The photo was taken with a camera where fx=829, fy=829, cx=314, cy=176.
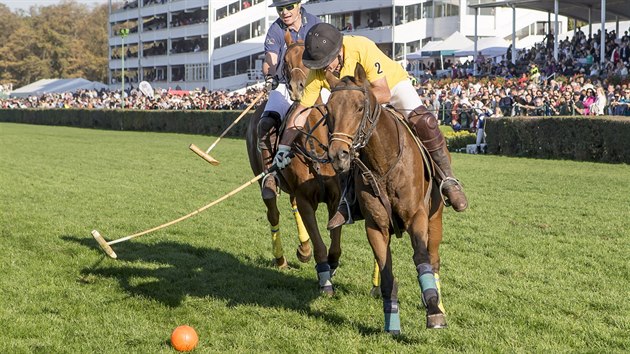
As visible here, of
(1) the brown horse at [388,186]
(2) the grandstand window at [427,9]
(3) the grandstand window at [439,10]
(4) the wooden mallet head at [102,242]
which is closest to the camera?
(1) the brown horse at [388,186]

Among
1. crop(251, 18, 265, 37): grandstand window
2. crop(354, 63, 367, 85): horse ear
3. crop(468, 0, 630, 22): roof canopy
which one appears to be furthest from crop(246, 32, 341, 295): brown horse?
crop(251, 18, 265, 37): grandstand window

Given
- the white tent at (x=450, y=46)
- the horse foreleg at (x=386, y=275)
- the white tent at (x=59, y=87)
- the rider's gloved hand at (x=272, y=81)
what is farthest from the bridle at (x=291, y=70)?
the white tent at (x=59, y=87)

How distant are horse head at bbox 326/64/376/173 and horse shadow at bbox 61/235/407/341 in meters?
1.59

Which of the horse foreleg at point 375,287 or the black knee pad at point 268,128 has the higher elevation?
the black knee pad at point 268,128

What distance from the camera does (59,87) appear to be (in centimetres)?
8738

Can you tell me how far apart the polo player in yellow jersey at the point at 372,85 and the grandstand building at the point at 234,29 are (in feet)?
156

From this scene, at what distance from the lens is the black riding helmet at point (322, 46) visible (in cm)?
632

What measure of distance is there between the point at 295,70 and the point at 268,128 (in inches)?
38.2

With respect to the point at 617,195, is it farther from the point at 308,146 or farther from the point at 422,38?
the point at 422,38

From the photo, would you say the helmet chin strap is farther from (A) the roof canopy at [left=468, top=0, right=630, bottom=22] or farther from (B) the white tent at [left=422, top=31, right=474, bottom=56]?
(B) the white tent at [left=422, top=31, right=474, bottom=56]

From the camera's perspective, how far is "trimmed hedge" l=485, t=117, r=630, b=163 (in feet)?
69.5

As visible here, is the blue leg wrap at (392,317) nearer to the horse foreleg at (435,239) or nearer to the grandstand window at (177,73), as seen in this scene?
the horse foreleg at (435,239)

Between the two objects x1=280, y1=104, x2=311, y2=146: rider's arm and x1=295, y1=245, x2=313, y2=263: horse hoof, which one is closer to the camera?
x1=280, y1=104, x2=311, y2=146: rider's arm

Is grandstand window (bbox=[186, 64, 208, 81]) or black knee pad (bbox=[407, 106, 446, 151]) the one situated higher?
grandstand window (bbox=[186, 64, 208, 81])
